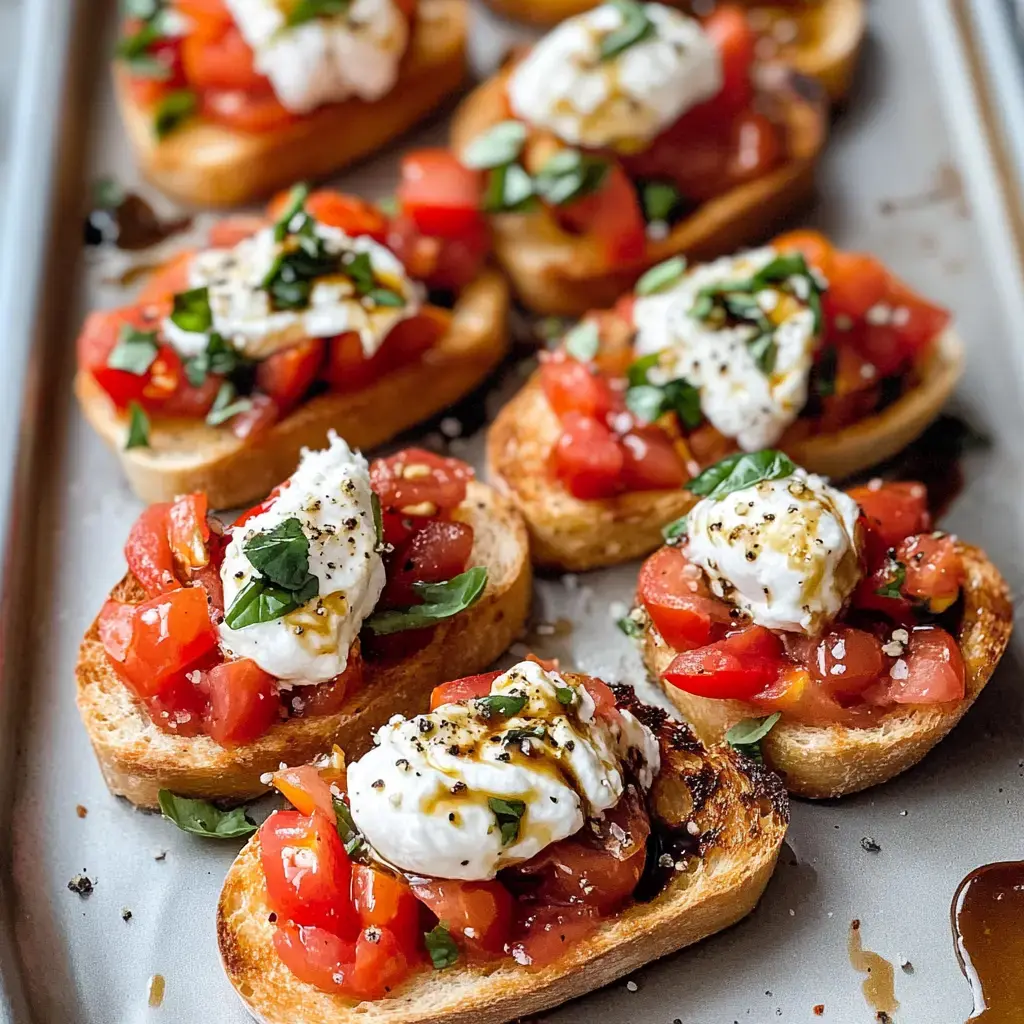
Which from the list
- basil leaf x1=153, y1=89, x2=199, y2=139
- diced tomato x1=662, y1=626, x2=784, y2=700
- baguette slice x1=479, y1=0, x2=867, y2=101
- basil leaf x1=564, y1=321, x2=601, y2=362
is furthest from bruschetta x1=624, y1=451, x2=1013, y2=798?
basil leaf x1=153, y1=89, x2=199, y2=139

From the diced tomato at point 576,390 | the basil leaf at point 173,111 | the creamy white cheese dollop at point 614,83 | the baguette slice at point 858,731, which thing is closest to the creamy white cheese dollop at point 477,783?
the baguette slice at point 858,731

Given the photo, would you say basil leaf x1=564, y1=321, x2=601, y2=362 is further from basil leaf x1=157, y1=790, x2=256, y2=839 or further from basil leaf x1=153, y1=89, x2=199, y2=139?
basil leaf x1=153, y1=89, x2=199, y2=139

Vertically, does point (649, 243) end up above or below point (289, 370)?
below

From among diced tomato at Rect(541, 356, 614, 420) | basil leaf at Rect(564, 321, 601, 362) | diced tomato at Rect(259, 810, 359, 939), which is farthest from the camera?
basil leaf at Rect(564, 321, 601, 362)

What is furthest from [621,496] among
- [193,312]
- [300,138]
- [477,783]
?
[300,138]

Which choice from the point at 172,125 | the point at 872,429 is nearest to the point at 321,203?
the point at 172,125

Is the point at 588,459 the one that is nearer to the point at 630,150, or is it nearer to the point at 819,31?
the point at 630,150
